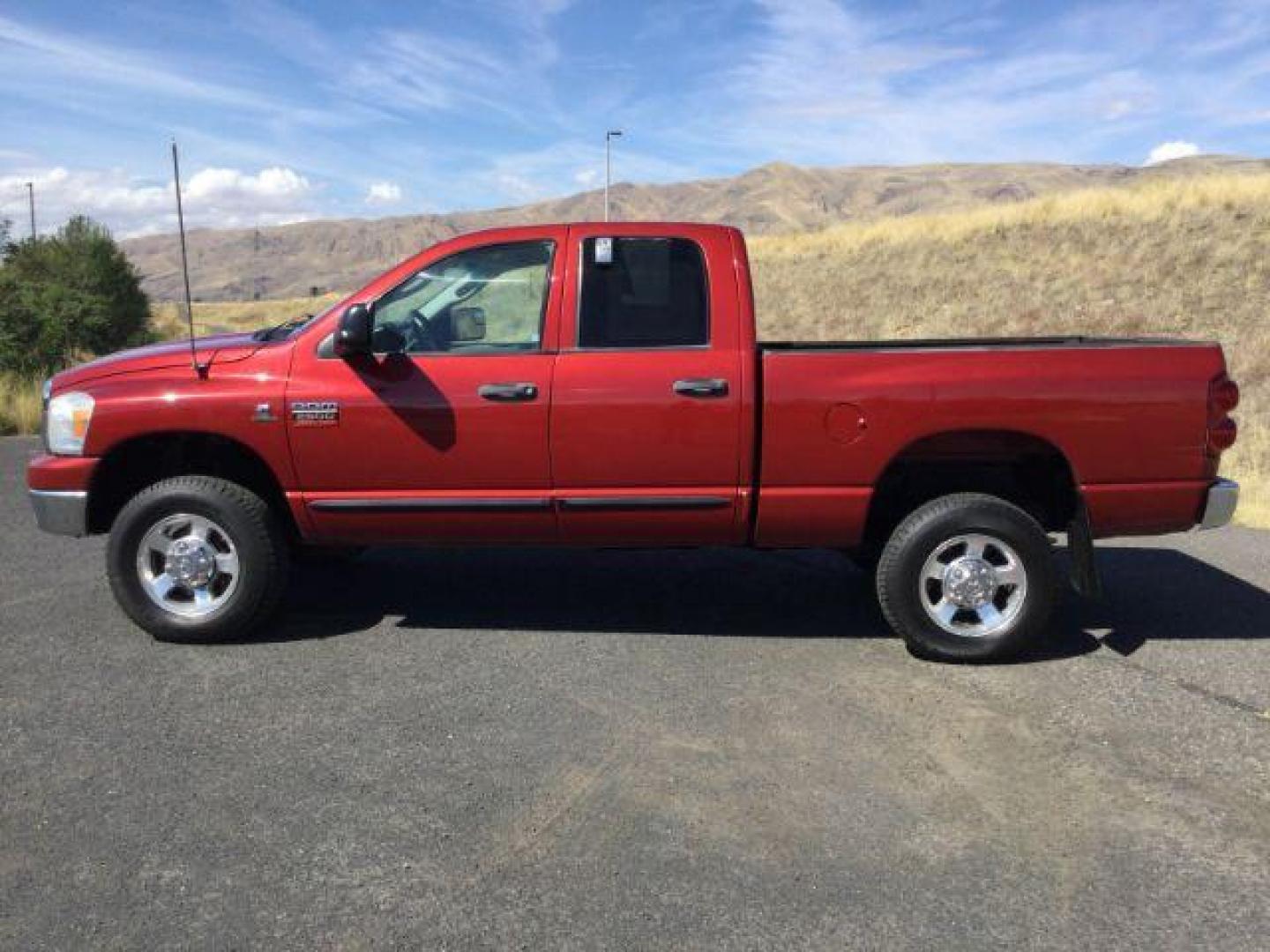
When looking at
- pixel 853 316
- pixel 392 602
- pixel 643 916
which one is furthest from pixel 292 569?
pixel 853 316

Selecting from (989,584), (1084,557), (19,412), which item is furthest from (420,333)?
(19,412)

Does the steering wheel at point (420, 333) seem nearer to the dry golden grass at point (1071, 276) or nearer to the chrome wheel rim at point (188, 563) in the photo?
the chrome wheel rim at point (188, 563)

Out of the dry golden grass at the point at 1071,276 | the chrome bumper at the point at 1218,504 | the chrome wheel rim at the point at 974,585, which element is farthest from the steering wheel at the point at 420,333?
the dry golden grass at the point at 1071,276

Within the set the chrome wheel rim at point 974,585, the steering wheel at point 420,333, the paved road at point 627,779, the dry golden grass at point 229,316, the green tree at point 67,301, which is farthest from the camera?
the dry golden grass at point 229,316

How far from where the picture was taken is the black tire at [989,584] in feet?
15.1

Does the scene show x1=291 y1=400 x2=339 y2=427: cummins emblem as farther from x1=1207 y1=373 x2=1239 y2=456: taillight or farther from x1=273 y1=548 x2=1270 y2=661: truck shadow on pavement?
x1=1207 y1=373 x2=1239 y2=456: taillight

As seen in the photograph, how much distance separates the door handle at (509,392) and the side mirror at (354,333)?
0.56 metres

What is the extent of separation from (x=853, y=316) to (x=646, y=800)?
23.6 m

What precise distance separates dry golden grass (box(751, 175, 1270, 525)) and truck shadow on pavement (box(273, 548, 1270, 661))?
7.11m

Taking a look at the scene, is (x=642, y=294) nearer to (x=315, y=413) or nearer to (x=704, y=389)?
(x=704, y=389)

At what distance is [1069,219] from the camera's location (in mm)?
25406

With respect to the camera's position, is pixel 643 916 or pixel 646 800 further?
pixel 646 800

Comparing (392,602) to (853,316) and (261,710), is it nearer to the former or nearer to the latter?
(261,710)

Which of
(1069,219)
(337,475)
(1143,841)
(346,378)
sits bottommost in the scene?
(1143,841)
